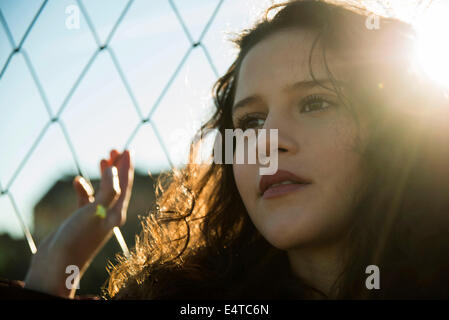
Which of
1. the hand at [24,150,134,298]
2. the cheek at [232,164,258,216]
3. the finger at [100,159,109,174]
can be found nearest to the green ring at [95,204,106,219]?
the hand at [24,150,134,298]

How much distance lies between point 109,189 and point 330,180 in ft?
1.48

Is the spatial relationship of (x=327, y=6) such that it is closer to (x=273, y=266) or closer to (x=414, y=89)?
(x=414, y=89)

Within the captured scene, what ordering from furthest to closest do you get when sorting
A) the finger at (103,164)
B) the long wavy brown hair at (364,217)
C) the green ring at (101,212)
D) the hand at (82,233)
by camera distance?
the finger at (103,164) → the green ring at (101,212) → the hand at (82,233) → the long wavy brown hair at (364,217)

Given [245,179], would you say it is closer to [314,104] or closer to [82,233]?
[314,104]

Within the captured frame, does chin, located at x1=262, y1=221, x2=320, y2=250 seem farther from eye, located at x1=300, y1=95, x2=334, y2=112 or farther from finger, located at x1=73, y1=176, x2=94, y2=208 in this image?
finger, located at x1=73, y1=176, x2=94, y2=208

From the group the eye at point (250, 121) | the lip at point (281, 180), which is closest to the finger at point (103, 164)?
the eye at point (250, 121)

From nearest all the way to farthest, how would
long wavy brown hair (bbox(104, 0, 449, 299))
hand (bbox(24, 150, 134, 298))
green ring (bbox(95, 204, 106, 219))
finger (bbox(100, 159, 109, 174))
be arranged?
1. long wavy brown hair (bbox(104, 0, 449, 299))
2. hand (bbox(24, 150, 134, 298))
3. green ring (bbox(95, 204, 106, 219))
4. finger (bbox(100, 159, 109, 174))

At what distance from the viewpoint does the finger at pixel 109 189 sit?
86 cm

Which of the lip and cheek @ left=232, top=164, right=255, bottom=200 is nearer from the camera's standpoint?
the lip

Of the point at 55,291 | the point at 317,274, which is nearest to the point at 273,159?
the point at 317,274

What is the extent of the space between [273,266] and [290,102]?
34 cm

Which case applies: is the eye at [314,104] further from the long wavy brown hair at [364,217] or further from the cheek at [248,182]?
the cheek at [248,182]

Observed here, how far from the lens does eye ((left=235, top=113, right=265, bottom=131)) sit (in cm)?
81

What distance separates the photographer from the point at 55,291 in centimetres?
72
